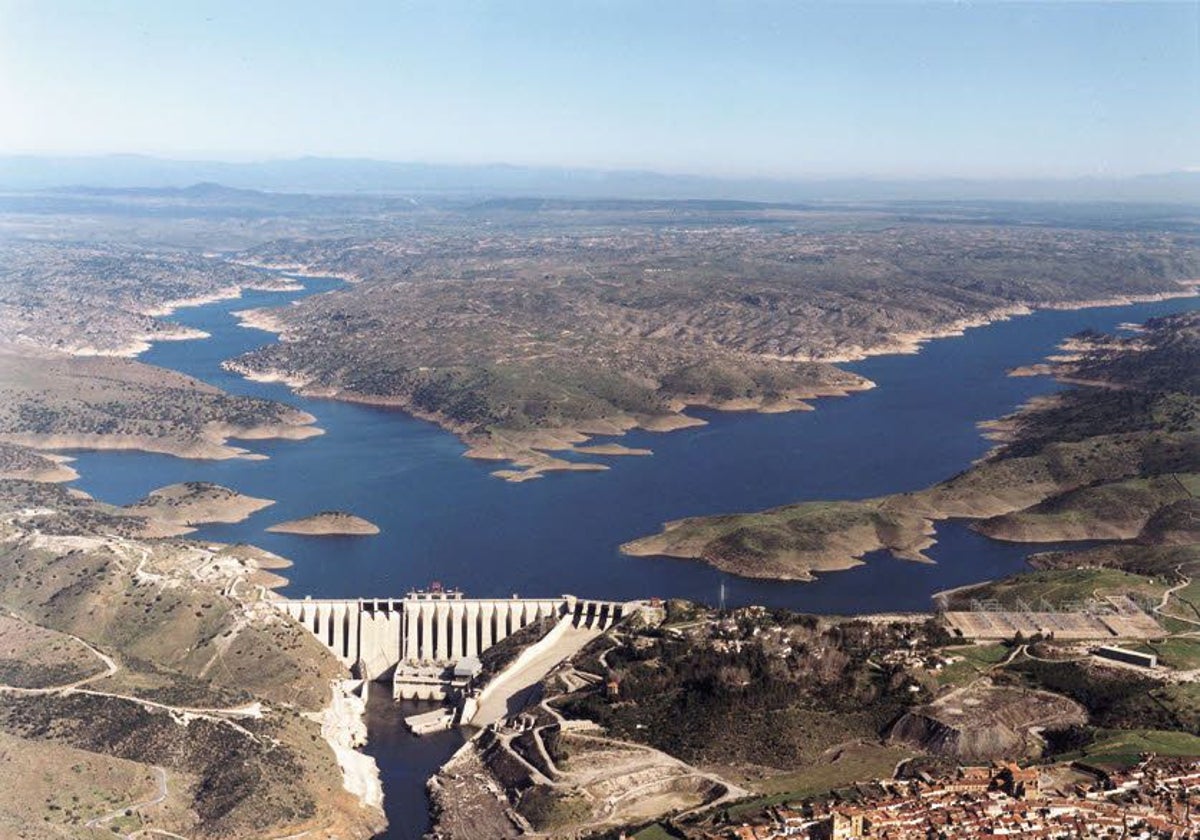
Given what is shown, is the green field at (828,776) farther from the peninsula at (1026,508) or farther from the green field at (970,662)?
the peninsula at (1026,508)

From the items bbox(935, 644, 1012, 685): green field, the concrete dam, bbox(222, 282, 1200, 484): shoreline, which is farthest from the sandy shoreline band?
bbox(935, 644, 1012, 685): green field

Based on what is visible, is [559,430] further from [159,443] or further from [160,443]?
[159,443]

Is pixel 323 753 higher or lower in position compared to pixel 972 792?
lower

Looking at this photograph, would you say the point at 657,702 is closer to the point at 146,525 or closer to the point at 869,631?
the point at 869,631

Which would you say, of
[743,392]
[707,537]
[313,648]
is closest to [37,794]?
[313,648]

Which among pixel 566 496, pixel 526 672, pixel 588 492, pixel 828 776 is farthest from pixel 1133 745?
pixel 588 492

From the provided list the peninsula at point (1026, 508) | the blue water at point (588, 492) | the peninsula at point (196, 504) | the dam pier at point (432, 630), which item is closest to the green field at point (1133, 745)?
the blue water at point (588, 492)

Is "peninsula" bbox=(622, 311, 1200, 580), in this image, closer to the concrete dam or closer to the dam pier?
the concrete dam
